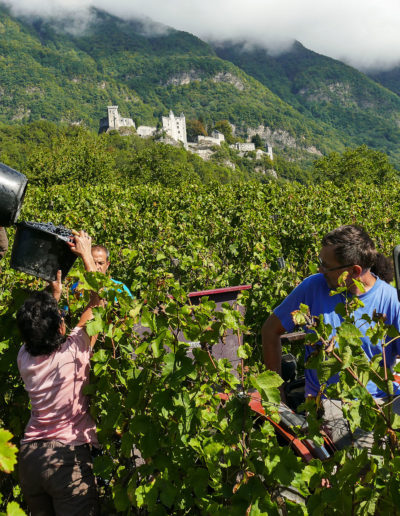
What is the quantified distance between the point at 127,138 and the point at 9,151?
Answer: 1016 inches

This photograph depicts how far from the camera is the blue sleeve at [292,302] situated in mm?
2451

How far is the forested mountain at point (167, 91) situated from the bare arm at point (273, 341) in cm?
11380

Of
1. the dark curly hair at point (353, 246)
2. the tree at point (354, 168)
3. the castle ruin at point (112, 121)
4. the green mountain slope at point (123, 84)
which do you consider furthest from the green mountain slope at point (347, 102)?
the dark curly hair at point (353, 246)

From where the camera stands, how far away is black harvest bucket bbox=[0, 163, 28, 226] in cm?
167

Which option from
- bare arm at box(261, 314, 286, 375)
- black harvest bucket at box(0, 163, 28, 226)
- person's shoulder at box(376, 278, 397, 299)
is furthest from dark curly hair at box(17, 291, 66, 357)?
person's shoulder at box(376, 278, 397, 299)

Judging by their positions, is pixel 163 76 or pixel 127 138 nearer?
pixel 127 138

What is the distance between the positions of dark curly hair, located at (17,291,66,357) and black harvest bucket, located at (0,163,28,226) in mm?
533

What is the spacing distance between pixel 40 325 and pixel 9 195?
64 centimetres

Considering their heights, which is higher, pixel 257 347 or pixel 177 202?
pixel 257 347

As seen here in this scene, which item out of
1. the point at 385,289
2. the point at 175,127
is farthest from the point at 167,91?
the point at 385,289

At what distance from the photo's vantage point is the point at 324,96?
18700 centimetres

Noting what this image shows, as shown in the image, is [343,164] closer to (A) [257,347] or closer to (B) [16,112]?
(A) [257,347]

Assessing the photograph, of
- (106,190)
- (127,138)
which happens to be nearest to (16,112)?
(127,138)

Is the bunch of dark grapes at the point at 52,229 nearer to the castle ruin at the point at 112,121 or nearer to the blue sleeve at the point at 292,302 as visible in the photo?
the blue sleeve at the point at 292,302
